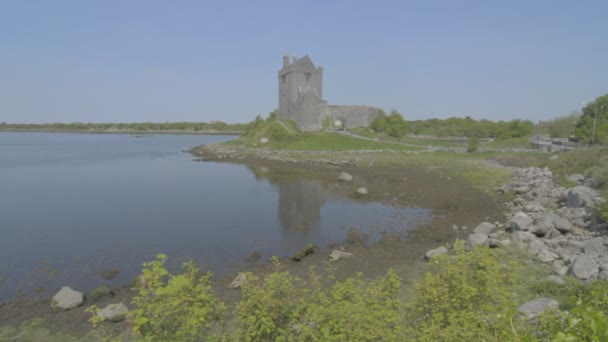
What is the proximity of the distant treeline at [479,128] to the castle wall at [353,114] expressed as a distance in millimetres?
14227

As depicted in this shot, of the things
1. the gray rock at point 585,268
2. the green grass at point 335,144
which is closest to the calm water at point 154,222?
the gray rock at point 585,268

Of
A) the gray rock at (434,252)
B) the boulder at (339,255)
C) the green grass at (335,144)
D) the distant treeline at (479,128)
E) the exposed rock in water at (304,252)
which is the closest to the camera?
the gray rock at (434,252)

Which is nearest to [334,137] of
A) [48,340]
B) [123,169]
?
[123,169]

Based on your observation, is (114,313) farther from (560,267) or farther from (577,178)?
(577,178)

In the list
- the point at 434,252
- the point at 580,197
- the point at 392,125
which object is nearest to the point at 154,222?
the point at 434,252

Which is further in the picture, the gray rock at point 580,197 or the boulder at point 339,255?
the gray rock at point 580,197

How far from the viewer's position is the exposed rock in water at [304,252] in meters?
13.9

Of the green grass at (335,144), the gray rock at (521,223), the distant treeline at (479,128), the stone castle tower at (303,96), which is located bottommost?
the gray rock at (521,223)

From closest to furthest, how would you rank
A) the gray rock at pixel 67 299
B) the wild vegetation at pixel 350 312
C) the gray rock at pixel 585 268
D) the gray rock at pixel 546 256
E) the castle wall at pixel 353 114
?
the wild vegetation at pixel 350 312 < the gray rock at pixel 585 268 < the gray rock at pixel 67 299 < the gray rock at pixel 546 256 < the castle wall at pixel 353 114

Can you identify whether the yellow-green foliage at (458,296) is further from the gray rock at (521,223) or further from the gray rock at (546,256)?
the gray rock at (521,223)

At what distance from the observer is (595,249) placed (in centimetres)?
1122

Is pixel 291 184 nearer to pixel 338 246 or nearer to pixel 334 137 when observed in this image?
pixel 338 246

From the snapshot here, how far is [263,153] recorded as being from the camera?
2137 inches

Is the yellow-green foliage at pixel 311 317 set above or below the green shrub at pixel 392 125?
below
